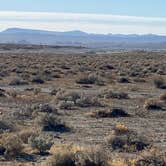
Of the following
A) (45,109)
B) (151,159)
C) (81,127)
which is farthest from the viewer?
(45,109)

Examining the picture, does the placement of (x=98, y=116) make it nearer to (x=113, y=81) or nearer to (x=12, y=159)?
(x=12, y=159)

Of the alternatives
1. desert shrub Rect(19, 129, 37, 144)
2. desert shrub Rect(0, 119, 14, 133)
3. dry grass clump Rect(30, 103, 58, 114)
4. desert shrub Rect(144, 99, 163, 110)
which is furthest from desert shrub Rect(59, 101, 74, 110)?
desert shrub Rect(19, 129, 37, 144)

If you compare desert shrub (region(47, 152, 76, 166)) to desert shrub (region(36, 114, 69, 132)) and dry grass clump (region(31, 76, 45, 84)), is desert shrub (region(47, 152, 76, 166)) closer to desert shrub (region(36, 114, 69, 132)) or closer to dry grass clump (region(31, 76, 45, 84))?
desert shrub (region(36, 114, 69, 132))

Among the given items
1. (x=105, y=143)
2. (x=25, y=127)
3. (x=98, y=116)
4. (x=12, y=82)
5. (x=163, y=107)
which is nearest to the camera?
(x=105, y=143)

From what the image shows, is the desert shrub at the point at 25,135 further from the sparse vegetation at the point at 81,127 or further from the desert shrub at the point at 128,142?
the desert shrub at the point at 128,142

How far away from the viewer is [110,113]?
2545 cm

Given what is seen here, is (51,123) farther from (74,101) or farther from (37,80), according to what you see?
(37,80)

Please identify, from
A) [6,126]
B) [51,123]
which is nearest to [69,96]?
[51,123]

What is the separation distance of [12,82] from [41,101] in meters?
11.6

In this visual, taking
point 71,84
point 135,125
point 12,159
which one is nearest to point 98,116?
point 135,125

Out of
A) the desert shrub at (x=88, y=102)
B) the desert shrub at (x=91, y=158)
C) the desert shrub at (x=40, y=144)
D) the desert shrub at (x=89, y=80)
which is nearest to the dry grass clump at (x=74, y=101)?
the desert shrub at (x=88, y=102)

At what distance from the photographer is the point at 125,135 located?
60.6ft

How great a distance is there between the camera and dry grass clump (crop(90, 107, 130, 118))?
25.2 m

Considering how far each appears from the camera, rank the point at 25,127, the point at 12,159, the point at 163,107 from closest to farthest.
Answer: the point at 12,159 → the point at 25,127 → the point at 163,107
